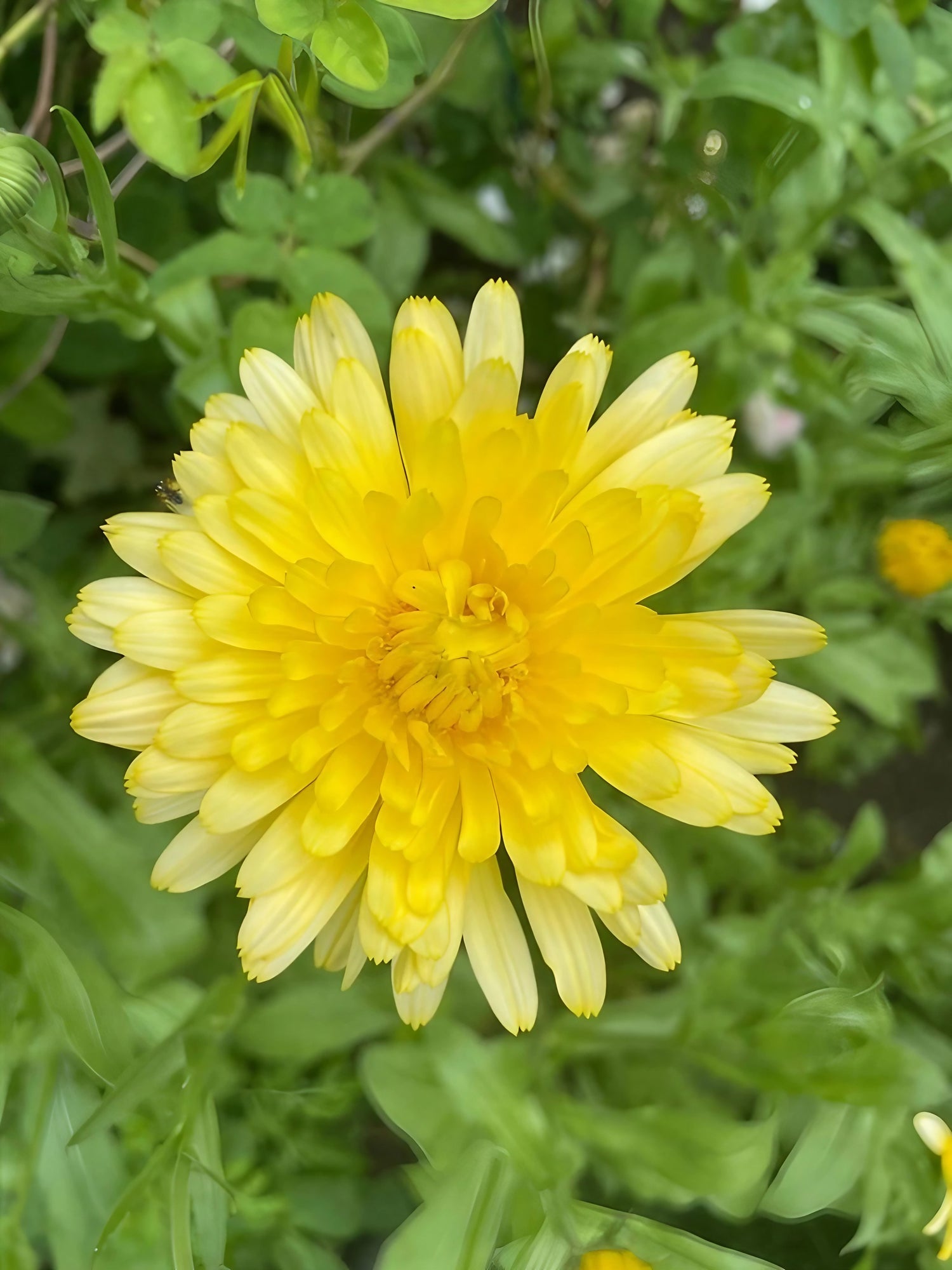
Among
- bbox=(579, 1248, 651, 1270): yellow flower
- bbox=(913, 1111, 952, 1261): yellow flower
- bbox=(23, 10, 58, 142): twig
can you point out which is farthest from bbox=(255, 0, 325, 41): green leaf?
bbox=(913, 1111, 952, 1261): yellow flower

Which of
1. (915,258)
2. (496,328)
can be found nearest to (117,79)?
(496,328)

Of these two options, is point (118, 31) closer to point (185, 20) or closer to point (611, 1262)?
point (185, 20)

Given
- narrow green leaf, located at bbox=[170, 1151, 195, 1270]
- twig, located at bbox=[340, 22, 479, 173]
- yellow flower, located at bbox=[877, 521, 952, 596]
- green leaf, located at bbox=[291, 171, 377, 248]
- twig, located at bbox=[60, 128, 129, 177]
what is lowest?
yellow flower, located at bbox=[877, 521, 952, 596]

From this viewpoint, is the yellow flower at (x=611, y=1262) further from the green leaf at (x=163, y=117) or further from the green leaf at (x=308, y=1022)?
the green leaf at (x=163, y=117)

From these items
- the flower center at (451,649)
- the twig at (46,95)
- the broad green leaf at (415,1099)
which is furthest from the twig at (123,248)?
the broad green leaf at (415,1099)

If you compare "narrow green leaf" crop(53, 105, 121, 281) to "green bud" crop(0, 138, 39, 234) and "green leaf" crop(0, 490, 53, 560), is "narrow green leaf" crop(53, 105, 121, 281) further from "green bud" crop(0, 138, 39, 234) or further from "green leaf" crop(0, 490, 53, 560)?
"green leaf" crop(0, 490, 53, 560)
